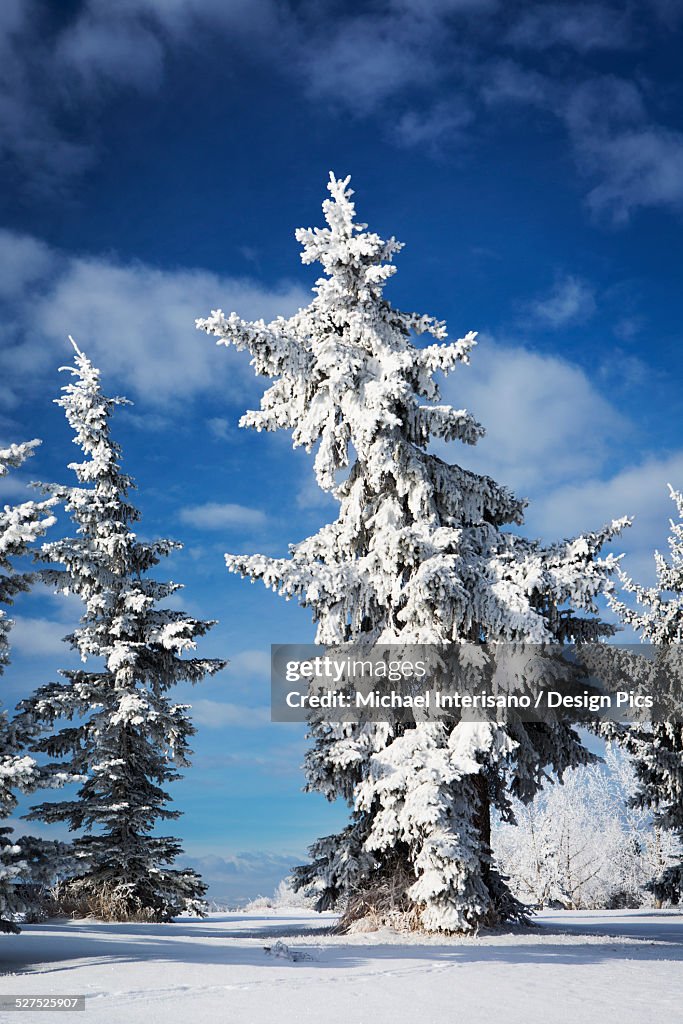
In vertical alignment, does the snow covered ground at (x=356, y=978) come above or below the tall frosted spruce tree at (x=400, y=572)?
below

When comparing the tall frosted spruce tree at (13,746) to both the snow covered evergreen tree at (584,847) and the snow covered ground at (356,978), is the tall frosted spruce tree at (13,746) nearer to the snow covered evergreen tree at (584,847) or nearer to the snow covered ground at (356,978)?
the snow covered ground at (356,978)

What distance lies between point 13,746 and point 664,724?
13.1 metres

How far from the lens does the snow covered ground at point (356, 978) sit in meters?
6.53

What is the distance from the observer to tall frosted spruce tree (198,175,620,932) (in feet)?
44.7

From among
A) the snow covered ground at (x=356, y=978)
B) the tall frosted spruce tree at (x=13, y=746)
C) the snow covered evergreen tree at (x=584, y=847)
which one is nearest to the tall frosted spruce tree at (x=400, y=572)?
the snow covered ground at (x=356, y=978)

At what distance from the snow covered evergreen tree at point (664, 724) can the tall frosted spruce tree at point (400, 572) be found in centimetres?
289

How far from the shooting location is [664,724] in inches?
698

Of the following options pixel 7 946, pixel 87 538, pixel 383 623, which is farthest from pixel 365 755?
pixel 87 538

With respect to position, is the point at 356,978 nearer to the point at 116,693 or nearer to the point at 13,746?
the point at 13,746

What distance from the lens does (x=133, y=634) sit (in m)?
19.9

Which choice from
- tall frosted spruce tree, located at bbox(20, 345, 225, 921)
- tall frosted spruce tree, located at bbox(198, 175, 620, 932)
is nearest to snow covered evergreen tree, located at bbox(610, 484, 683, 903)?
tall frosted spruce tree, located at bbox(198, 175, 620, 932)

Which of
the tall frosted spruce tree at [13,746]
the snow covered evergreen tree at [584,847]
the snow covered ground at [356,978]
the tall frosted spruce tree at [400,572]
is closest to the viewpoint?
the snow covered ground at [356,978]

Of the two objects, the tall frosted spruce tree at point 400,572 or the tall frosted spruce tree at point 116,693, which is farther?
the tall frosted spruce tree at point 116,693

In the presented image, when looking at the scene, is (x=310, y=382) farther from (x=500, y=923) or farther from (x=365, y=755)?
(x=500, y=923)
